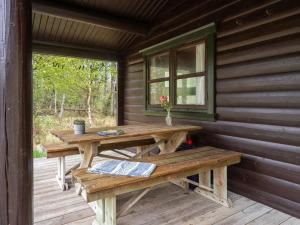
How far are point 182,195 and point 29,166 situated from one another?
82.6 inches

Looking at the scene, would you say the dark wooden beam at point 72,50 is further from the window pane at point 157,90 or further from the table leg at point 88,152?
the table leg at point 88,152

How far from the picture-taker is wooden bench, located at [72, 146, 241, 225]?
1791 millimetres

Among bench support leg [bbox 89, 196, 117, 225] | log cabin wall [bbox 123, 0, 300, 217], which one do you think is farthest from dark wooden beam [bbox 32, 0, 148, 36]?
bench support leg [bbox 89, 196, 117, 225]

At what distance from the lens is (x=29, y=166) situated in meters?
1.08

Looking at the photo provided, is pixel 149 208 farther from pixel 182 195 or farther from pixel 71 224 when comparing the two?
pixel 71 224

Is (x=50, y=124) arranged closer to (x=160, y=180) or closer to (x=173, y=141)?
(x=173, y=141)

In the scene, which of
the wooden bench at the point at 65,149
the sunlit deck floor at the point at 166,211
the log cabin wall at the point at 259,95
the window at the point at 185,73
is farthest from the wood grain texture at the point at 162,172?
the wooden bench at the point at 65,149

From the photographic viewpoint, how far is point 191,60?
11.4ft

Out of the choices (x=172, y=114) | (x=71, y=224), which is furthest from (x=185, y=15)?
(x=71, y=224)

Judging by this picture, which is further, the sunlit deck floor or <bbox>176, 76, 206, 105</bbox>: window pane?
<bbox>176, 76, 206, 105</bbox>: window pane

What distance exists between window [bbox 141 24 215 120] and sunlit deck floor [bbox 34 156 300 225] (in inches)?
44.2

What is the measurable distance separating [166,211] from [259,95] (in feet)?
5.25

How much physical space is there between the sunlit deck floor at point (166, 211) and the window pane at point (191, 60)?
5.69 ft

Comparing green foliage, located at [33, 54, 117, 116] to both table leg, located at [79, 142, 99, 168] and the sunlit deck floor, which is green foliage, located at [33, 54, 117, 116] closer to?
the sunlit deck floor
